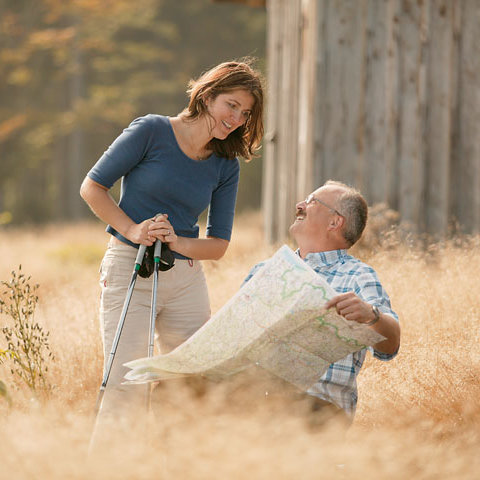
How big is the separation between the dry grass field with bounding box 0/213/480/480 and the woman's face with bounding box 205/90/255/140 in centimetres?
119

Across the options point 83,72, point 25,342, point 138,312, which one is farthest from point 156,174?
point 83,72

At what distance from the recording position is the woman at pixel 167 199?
3.32 meters

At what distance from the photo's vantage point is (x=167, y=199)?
343 cm

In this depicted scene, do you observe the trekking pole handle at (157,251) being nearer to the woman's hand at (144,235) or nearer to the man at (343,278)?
the woman's hand at (144,235)

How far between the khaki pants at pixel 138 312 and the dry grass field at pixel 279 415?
0.76 feet

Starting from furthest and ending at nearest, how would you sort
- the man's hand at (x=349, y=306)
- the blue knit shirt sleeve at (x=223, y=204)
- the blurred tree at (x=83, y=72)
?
the blurred tree at (x=83, y=72)
the blue knit shirt sleeve at (x=223, y=204)
the man's hand at (x=349, y=306)

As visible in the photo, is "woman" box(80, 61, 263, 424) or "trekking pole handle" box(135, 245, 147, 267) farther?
"woman" box(80, 61, 263, 424)

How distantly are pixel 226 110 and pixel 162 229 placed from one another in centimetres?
66

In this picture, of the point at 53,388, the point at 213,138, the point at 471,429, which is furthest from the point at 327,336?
the point at 53,388

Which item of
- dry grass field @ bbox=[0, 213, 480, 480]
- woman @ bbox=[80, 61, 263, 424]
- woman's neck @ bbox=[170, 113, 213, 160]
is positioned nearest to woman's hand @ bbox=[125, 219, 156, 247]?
woman @ bbox=[80, 61, 263, 424]

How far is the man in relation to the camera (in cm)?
281

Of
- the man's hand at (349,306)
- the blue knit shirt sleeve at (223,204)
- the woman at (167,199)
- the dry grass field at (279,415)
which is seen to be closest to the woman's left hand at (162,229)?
the woman at (167,199)

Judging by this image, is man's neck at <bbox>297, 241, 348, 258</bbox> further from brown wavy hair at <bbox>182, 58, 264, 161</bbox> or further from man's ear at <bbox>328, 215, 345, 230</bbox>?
brown wavy hair at <bbox>182, 58, 264, 161</bbox>

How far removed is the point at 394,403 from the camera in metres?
3.57
